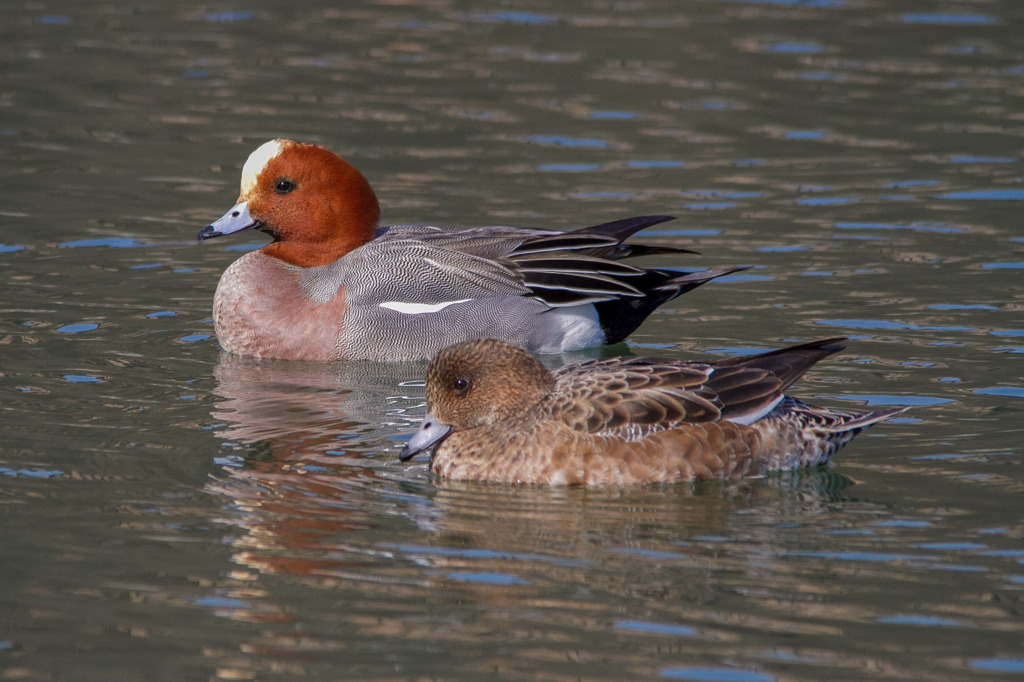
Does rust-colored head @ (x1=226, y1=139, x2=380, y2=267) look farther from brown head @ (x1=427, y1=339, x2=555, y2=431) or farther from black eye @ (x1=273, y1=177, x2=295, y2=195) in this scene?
brown head @ (x1=427, y1=339, x2=555, y2=431)

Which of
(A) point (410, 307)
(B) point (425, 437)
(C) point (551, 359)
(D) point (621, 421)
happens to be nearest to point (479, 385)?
(B) point (425, 437)

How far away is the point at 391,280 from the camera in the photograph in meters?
8.82

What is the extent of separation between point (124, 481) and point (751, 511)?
2.64 metres

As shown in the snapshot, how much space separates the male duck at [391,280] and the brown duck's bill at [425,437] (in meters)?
2.35

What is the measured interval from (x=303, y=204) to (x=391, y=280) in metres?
0.74

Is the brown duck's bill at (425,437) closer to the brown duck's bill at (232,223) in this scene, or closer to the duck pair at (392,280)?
the duck pair at (392,280)

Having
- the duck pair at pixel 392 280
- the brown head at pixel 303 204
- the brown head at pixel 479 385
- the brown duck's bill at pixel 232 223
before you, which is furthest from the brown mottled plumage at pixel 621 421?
the brown duck's bill at pixel 232 223

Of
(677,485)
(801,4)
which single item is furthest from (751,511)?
(801,4)

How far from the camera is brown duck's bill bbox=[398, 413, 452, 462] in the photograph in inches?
247

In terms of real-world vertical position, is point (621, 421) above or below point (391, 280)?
below

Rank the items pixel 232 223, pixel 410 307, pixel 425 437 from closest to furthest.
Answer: pixel 425 437 → pixel 410 307 → pixel 232 223

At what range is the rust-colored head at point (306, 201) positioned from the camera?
893 centimetres

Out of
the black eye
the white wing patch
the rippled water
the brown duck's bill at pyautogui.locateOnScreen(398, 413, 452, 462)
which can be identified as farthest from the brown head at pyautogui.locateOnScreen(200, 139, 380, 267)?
the brown duck's bill at pyautogui.locateOnScreen(398, 413, 452, 462)

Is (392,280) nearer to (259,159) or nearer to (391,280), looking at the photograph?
(391,280)
